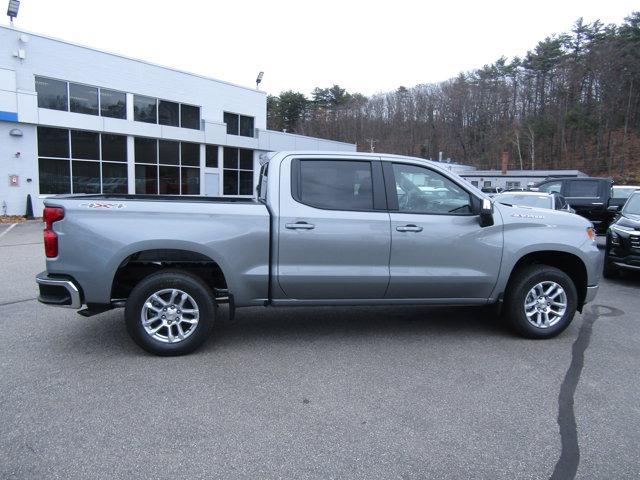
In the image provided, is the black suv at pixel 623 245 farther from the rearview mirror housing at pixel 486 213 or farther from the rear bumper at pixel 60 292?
the rear bumper at pixel 60 292

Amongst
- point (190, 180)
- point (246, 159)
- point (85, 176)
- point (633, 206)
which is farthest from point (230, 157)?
point (633, 206)

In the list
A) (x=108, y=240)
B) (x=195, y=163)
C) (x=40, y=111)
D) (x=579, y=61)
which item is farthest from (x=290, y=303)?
(x=579, y=61)

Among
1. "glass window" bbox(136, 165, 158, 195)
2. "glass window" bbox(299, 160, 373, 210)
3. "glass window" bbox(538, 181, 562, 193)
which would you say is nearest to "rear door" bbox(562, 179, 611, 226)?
"glass window" bbox(538, 181, 562, 193)

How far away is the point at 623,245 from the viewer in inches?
329

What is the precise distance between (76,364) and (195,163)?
2319 centimetres

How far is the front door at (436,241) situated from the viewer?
4918 millimetres

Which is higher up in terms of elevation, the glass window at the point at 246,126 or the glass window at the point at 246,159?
the glass window at the point at 246,126

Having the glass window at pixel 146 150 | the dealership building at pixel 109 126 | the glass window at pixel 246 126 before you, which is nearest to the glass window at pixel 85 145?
the dealership building at pixel 109 126

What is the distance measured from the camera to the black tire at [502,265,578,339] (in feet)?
17.1

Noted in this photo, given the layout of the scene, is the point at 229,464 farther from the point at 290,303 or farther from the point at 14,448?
the point at 290,303

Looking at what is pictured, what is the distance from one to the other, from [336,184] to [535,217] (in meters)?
2.19

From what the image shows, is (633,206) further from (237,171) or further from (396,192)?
(237,171)

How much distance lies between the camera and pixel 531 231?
5168 mm

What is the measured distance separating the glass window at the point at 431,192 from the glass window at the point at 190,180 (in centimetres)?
2258
